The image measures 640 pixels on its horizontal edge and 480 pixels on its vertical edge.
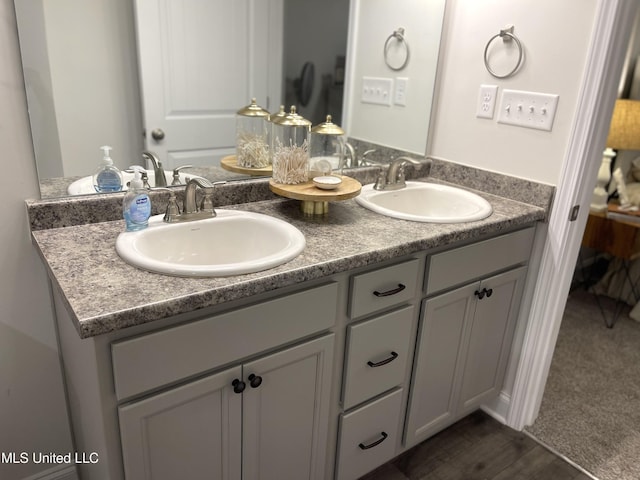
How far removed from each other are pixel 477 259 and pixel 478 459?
76cm

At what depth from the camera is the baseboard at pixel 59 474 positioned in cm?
143

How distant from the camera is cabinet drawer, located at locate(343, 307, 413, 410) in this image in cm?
132

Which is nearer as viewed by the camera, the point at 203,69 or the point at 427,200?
the point at 203,69

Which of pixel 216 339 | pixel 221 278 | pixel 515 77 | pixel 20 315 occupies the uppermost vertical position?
pixel 515 77

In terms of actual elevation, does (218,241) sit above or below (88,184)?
below

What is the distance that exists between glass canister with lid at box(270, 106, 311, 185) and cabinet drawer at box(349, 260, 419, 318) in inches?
16.2

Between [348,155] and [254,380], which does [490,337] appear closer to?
[348,155]

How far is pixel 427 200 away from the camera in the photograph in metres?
1.85

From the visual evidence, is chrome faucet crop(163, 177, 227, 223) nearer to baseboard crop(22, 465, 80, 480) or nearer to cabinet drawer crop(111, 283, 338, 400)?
cabinet drawer crop(111, 283, 338, 400)

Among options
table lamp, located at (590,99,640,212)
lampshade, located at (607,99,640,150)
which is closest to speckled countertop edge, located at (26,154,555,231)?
table lamp, located at (590,99,640,212)

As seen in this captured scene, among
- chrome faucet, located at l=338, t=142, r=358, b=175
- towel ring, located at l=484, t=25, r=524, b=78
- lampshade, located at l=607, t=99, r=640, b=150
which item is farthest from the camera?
lampshade, located at l=607, t=99, r=640, b=150

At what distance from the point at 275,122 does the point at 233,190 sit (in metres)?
0.26

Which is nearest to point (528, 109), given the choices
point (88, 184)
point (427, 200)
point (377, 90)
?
point (427, 200)

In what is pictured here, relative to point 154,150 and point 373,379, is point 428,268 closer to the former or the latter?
point 373,379
